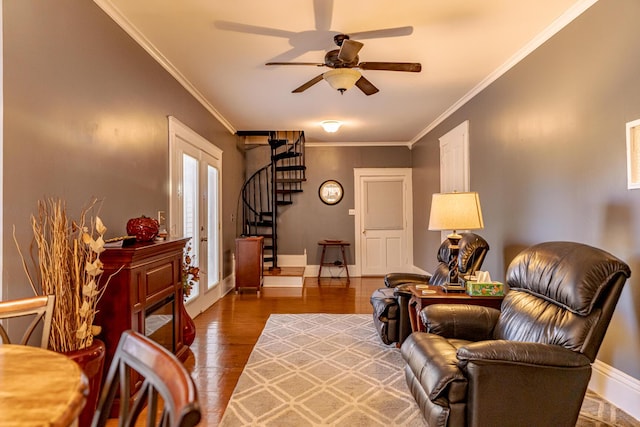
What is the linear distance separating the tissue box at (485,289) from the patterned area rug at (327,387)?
0.83 metres

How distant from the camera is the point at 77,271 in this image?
6.21ft

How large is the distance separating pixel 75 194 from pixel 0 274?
0.68m

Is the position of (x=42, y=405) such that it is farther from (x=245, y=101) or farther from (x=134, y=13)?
(x=245, y=101)

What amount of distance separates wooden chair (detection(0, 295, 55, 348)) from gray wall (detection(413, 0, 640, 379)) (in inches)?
122

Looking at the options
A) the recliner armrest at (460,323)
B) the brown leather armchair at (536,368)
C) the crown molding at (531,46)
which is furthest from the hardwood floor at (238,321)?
the crown molding at (531,46)

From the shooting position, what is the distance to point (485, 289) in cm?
277

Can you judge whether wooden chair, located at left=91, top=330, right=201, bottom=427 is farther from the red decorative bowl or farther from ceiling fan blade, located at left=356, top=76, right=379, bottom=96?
ceiling fan blade, located at left=356, top=76, right=379, bottom=96

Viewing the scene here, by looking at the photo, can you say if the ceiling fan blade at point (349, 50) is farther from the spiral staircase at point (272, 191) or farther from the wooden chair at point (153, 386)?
the spiral staircase at point (272, 191)

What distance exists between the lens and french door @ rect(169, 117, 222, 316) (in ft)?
12.8

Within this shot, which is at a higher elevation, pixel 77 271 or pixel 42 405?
pixel 77 271

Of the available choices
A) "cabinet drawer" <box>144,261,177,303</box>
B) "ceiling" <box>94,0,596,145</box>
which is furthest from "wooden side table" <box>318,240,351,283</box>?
"cabinet drawer" <box>144,261,177,303</box>

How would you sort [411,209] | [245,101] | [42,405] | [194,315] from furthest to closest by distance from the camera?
[411,209] < [245,101] < [194,315] < [42,405]

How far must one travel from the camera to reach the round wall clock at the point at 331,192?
7.55m

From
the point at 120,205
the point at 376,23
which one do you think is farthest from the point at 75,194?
the point at 376,23
